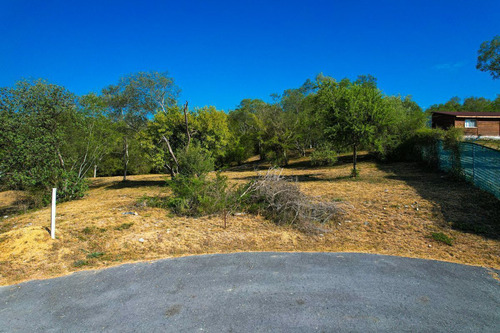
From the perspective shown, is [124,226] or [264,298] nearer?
[264,298]

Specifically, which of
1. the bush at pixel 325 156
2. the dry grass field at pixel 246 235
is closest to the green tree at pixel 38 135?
the dry grass field at pixel 246 235

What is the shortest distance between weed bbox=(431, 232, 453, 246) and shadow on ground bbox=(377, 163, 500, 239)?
0.65 m

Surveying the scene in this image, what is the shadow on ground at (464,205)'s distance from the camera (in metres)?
6.76

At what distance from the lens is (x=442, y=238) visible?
6.24 metres

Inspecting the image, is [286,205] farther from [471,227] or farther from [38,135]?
[38,135]

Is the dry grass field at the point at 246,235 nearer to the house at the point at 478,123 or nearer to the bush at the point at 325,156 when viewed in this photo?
the bush at the point at 325,156

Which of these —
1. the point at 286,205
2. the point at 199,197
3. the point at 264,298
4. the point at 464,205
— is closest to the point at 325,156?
the point at 464,205

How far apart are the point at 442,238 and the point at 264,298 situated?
458cm

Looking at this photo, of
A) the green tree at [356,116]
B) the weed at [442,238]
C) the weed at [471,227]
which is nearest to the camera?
the weed at [442,238]

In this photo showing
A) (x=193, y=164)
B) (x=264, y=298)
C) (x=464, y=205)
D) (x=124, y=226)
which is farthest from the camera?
(x=193, y=164)

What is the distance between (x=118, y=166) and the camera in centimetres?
3566

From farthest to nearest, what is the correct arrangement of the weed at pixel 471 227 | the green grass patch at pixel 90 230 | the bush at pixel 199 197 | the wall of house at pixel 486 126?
the wall of house at pixel 486 126 → the bush at pixel 199 197 → the green grass patch at pixel 90 230 → the weed at pixel 471 227

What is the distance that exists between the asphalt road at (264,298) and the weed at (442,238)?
136 cm

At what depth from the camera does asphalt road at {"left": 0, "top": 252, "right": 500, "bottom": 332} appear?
332 centimetres
